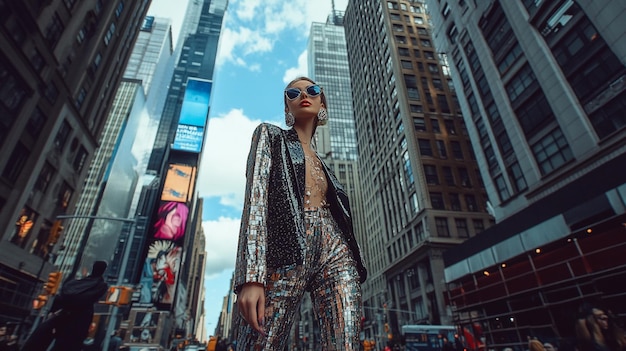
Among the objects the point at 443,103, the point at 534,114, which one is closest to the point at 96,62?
the point at 534,114

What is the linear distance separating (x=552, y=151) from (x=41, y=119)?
38.6 m

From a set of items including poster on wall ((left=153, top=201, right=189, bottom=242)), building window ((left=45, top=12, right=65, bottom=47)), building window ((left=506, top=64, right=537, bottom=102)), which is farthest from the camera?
poster on wall ((left=153, top=201, right=189, bottom=242))

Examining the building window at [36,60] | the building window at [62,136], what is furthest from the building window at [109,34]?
the building window at [36,60]

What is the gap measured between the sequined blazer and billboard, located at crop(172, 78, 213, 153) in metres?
61.8

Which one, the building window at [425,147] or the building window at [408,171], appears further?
the building window at [425,147]

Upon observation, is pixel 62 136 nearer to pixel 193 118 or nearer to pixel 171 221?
pixel 171 221

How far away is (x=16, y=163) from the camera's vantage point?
2323 centimetres

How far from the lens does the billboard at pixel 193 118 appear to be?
60.6 m

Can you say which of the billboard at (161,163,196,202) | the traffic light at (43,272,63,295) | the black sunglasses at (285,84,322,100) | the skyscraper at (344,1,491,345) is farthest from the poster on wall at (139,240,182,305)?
the black sunglasses at (285,84,322,100)

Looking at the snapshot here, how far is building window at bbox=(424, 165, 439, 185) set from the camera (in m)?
43.0

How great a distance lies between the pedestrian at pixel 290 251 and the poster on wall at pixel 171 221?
5516cm

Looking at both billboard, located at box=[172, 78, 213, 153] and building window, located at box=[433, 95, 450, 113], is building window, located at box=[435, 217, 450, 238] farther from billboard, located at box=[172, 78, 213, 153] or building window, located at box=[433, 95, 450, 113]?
billboard, located at box=[172, 78, 213, 153]

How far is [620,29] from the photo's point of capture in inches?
642

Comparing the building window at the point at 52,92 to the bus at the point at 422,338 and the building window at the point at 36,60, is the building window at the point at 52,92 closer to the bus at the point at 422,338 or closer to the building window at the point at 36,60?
the building window at the point at 36,60
